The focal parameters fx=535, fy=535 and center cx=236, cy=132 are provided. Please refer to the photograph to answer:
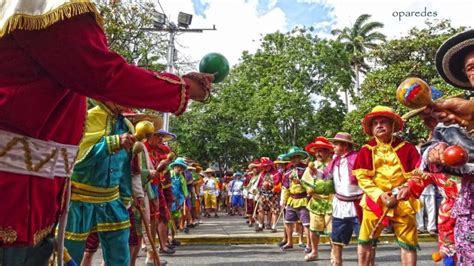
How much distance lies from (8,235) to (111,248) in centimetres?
215

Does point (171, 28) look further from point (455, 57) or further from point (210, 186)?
point (455, 57)

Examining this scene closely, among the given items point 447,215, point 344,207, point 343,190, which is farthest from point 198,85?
point 343,190

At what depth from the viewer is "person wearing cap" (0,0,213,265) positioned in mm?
2051

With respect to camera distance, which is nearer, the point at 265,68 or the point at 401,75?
the point at 401,75

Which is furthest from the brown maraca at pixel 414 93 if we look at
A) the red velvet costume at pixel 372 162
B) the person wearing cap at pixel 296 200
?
the person wearing cap at pixel 296 200

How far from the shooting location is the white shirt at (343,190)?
6820 mm

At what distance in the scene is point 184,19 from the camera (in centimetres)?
2272

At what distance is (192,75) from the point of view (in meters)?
2.39

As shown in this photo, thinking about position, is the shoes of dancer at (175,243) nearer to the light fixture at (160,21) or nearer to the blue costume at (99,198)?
the blue costume at (99,198)

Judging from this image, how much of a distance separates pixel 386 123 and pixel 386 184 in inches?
27.7

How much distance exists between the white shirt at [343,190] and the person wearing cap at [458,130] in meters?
3.56

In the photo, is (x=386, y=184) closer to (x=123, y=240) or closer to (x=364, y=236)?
(x=364, y=236)

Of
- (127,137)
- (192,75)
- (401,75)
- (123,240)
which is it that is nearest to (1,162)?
(192,75)

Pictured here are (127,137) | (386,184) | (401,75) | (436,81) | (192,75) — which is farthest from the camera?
(401,75)
